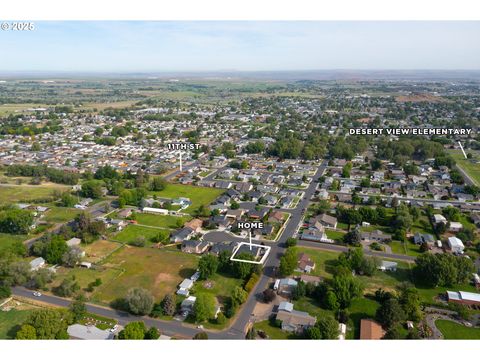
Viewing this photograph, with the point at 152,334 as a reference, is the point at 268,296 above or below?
below

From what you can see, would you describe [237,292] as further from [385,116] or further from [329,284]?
[385,116]

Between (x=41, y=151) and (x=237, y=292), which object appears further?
(x=41, y=151)

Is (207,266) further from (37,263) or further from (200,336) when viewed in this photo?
(37,263)

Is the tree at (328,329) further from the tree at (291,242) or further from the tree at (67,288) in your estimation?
the tree at (67,288)

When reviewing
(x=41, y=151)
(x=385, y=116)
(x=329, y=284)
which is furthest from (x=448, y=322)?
(x=385, y=116)

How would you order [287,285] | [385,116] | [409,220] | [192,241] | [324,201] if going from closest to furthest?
1. [287,285]
2. [192,241]
3. [409,220]
4. [324,201]
5. [385,116]

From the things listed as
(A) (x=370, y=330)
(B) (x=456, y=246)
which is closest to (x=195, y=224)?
(A) (x=370, y=330)
